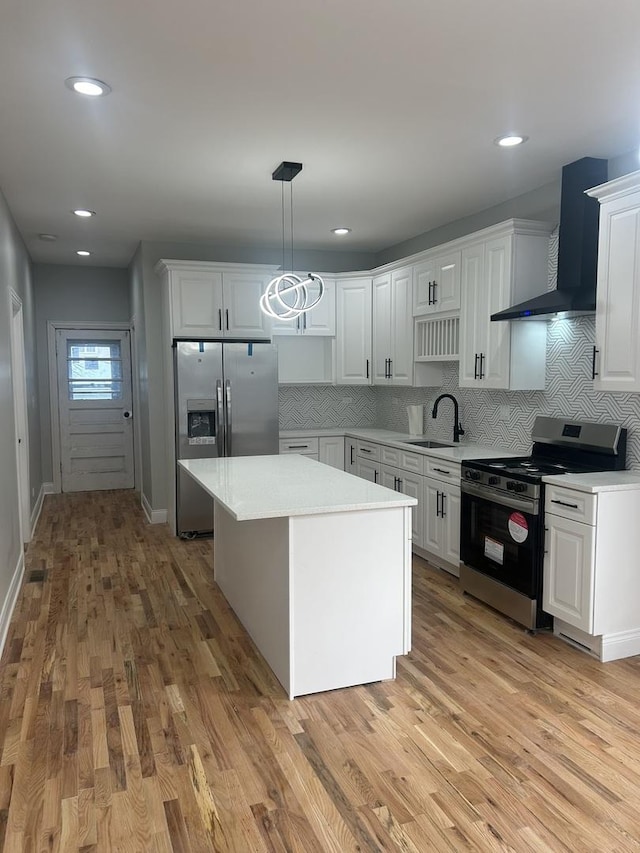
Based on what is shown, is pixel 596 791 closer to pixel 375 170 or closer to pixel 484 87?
pixel 484 87

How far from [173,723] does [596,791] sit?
167cm

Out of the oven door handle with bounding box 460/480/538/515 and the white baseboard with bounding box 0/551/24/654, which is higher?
the oven door handle with bounding box 460/480/538/515

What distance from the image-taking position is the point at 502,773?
2.31 metres

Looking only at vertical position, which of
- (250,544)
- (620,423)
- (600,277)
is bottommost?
(250,544)

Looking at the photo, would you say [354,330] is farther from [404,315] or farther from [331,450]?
[331,450]

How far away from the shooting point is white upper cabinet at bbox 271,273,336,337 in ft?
20.1

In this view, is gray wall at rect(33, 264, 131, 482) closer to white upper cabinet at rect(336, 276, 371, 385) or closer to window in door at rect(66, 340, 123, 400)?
window in door at rect(66, 340, 123, 400)

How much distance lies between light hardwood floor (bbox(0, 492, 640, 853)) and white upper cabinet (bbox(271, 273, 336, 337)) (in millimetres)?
3072

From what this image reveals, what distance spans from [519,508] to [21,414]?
422cm

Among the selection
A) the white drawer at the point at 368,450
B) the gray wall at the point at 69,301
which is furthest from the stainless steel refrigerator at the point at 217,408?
the gray wall at the point at 69,301

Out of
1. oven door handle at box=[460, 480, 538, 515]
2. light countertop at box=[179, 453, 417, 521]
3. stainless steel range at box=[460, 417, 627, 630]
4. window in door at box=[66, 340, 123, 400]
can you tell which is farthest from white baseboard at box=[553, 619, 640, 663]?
window in door at box=[66, 340, 123, 400]

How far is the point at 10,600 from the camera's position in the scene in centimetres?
380

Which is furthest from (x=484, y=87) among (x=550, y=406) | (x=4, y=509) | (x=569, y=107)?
(x=4, y=509)

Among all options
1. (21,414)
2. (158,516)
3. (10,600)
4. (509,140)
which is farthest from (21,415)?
(509,140)
